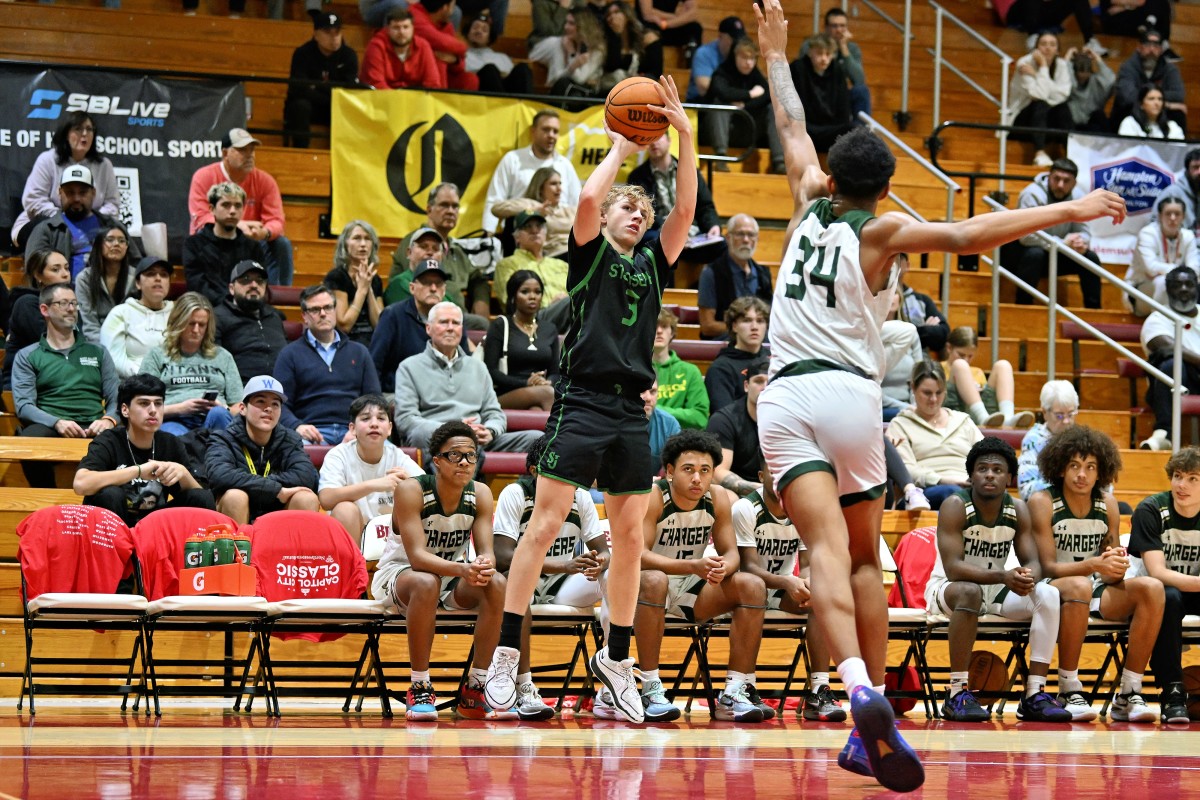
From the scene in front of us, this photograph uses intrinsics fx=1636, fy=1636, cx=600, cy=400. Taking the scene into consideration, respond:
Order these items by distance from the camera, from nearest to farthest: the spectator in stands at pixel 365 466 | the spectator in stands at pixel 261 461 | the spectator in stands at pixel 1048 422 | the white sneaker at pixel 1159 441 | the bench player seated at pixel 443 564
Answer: the bench player seated at pixel 443 564 < the spectator in stands at pixel 261 461 < the spectator in stands at pixel 365 466 < the spectator in stands at pixel 1048 422 < the white sneaker at pixel 1159 441

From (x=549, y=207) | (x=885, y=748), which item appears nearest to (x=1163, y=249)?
(x=549, y=207)

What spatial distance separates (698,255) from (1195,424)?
3794mm

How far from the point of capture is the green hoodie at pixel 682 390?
32.2ft

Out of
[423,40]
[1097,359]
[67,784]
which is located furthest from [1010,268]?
[67,784]

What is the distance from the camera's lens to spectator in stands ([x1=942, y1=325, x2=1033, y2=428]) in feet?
35.4

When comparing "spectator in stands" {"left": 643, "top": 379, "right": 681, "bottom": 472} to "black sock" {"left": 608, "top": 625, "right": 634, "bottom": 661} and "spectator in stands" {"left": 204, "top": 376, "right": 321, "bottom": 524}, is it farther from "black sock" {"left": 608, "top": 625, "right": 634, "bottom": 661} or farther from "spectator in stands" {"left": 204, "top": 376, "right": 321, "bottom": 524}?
"black sock" {"left": 608, "top": 625, "right": 634, "bottom": 661}

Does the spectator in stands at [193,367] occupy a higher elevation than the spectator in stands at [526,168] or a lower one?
lower

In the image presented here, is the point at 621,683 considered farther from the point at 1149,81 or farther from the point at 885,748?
the point at 1149,81

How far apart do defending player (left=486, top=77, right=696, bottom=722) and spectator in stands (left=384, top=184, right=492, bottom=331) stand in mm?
4295

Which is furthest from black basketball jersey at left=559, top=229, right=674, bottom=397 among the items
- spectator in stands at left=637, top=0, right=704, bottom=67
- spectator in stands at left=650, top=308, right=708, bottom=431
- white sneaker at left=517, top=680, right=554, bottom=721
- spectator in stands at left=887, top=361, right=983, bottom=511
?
spectator in stands at left=637, top=0, right=704, bottom=67

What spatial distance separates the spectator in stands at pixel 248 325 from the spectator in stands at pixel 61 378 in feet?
2.65

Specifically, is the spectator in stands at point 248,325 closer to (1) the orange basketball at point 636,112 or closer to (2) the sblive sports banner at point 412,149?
(2) the sblive sports banner at point 412,149

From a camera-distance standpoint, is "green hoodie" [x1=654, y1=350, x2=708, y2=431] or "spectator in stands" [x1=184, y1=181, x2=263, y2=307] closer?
"green hoodie" [x1=654, y1=350, x2=708, y2=431]

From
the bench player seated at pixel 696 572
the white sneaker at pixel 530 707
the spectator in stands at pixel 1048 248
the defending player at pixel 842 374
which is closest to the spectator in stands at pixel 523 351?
the bench player seated at pixel 696 572
